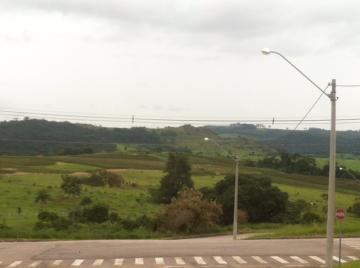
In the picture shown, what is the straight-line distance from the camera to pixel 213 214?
2331 inches

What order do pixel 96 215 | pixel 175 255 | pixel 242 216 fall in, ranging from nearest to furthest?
pixel 175 255, pixel 96 215, pixel 242 216

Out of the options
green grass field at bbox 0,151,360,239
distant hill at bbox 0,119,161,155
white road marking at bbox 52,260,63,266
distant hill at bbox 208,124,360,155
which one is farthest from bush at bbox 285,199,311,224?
distant hill at bbox 0,119,161,155

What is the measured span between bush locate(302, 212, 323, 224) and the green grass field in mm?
2942

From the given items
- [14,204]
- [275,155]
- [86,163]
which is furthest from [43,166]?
[275,155]

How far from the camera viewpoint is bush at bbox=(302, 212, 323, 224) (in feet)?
224

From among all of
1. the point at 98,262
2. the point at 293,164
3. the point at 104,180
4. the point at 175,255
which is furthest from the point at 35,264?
the point at 293,164

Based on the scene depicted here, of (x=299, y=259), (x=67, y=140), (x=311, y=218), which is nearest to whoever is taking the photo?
(x=299, y=259)

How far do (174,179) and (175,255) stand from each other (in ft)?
190

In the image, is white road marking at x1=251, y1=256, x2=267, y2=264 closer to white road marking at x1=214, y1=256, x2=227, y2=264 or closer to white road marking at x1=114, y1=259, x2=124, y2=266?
white road marking at x1=214, y1=256, x2=227, y2=264

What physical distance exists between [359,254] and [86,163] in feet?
301

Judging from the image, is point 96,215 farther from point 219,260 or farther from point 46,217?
point 219,260

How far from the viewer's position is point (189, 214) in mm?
57812

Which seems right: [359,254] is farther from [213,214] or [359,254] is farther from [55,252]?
[213,214]

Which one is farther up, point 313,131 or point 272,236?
point 313,131
